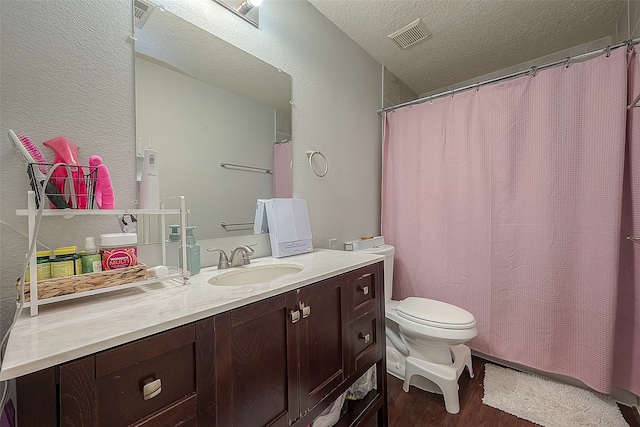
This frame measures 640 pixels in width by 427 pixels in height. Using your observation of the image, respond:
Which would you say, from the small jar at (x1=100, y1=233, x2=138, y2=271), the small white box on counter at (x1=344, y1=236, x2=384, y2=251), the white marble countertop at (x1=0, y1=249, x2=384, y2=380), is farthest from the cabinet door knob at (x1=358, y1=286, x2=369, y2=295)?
the small jar at (x1=100, y1=233, x2=138, y2=271)

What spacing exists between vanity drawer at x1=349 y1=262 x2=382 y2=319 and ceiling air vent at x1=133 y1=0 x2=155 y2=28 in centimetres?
126

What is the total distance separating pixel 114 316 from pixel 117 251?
8.8 inches

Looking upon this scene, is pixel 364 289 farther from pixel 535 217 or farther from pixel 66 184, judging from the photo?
pixel 535 217

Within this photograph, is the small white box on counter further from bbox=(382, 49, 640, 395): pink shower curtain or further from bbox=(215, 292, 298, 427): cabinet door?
bbox=(215, 292, 298, 427): cabinet door

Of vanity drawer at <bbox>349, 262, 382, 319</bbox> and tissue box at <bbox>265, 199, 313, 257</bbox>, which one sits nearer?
vanity drawer at <bbox>349, 262, 382, 319</bbox>

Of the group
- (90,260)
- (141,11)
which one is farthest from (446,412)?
(141,11)

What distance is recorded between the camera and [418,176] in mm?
2064

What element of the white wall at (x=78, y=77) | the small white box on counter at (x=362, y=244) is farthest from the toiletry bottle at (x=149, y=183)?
the small white box on counter at (x=362, y=244)

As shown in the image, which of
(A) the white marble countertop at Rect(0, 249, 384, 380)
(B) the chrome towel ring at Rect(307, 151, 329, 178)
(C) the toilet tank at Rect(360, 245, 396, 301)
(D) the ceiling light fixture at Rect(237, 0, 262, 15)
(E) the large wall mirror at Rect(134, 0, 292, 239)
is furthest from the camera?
(C) the toilet tank at Rect(360, 245, 396, 301)

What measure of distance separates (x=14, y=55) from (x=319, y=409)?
1466 mm

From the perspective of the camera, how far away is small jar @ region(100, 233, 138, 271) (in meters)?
0.74

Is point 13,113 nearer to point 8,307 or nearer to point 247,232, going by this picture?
point 8,307

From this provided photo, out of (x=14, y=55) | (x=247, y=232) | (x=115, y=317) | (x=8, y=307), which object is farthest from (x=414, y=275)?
(x=14, y=55)

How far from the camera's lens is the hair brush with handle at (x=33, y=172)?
0.66 metres
